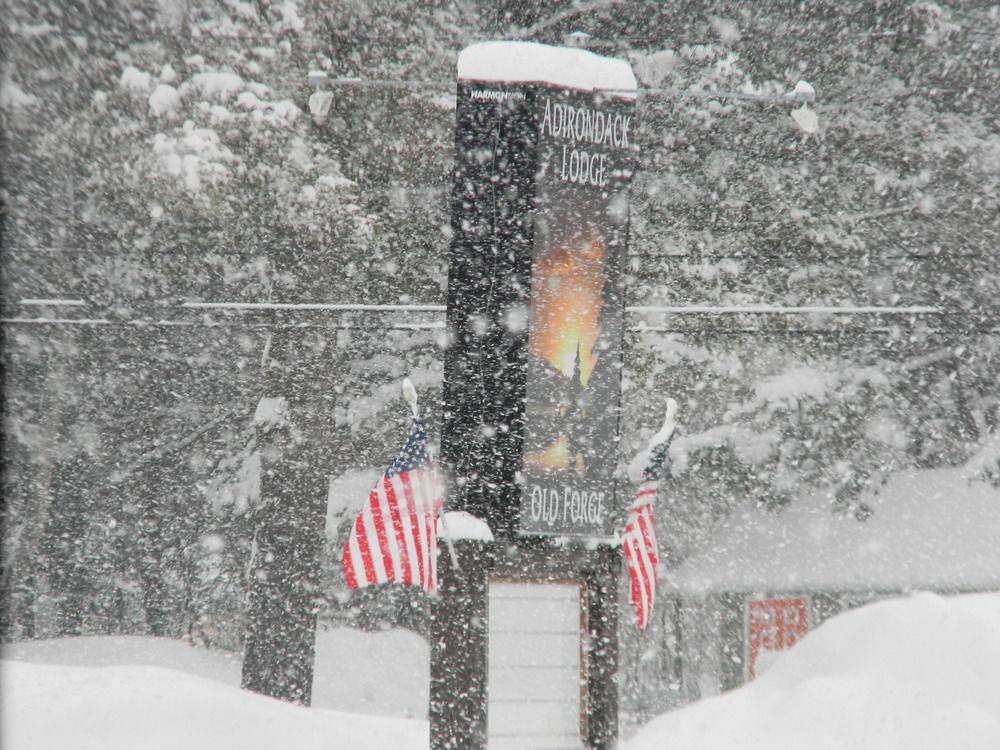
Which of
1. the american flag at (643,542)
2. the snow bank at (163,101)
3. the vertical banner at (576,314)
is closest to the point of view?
the vertical banner at (576,314)

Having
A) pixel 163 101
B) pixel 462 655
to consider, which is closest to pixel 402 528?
pixel 462 655

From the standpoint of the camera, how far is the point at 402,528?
6.79 meters

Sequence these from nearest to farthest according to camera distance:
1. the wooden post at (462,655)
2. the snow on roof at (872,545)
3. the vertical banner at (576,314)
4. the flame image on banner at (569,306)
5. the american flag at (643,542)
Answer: the wooden post at (462,655) → the vertical banner at (576,314) → the flame image on banner at (569,306) → the american flag at (643,542) → the snow on roof at (872,545)

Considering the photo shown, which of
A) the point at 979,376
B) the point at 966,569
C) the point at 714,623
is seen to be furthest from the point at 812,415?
the point at 714,623

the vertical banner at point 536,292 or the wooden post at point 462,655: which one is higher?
the vertical banner at point 536,292

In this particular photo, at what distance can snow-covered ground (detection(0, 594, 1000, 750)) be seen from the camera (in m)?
6.97

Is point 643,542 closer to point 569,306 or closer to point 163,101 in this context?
point 569,306

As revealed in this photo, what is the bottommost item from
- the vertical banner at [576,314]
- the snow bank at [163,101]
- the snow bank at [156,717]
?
the snow bank at [156,717]

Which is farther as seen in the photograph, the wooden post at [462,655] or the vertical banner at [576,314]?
the vertical banner at [576,314]

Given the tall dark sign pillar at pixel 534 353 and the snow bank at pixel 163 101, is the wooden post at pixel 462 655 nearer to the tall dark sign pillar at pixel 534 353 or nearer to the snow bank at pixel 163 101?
the tall dark sign pillar at pixel 534 353

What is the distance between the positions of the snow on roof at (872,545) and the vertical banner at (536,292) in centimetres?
923

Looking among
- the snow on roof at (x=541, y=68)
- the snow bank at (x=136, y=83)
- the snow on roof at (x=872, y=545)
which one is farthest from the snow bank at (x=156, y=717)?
the snow on roof at (x=872, y=545)

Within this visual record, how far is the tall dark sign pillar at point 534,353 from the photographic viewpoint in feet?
22.0

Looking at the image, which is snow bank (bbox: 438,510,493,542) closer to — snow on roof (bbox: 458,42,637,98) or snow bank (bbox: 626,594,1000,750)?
snow bank (bbox: 626,594,1000,750)
